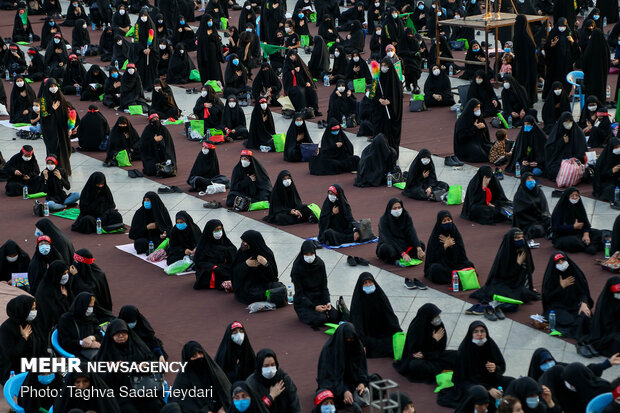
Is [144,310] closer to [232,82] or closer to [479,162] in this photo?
[479,162]

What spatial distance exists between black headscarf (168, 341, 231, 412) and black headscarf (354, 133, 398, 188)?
7794 millimetres

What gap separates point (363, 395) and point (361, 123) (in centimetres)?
1062

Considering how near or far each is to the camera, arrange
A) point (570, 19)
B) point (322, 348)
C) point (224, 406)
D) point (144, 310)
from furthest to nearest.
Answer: point (570, 19), point (144, 310), point (322, 348), point (224, 406)

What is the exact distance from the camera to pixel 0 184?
20.2 m

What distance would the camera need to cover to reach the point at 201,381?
1166cm

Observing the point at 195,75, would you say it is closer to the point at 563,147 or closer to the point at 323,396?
the point at 563,147

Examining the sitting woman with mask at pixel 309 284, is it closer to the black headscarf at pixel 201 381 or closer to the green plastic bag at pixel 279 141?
the black headscarf at pixel 201 381

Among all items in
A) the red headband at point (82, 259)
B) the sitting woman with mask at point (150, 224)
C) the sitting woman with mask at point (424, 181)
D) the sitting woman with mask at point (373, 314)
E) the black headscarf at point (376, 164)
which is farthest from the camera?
the black headscarf at point (376, 164)

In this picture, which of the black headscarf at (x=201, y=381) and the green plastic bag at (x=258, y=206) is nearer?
the black headscarf at (x=201, y=381)

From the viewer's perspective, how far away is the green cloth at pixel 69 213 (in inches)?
722

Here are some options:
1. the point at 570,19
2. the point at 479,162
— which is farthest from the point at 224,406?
the point at 570,19

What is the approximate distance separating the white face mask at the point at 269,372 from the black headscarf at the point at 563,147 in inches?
335

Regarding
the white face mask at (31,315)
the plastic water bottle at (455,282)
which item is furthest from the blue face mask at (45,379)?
the plastic water bottle at (455,282)

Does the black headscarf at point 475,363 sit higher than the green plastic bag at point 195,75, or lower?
lower
